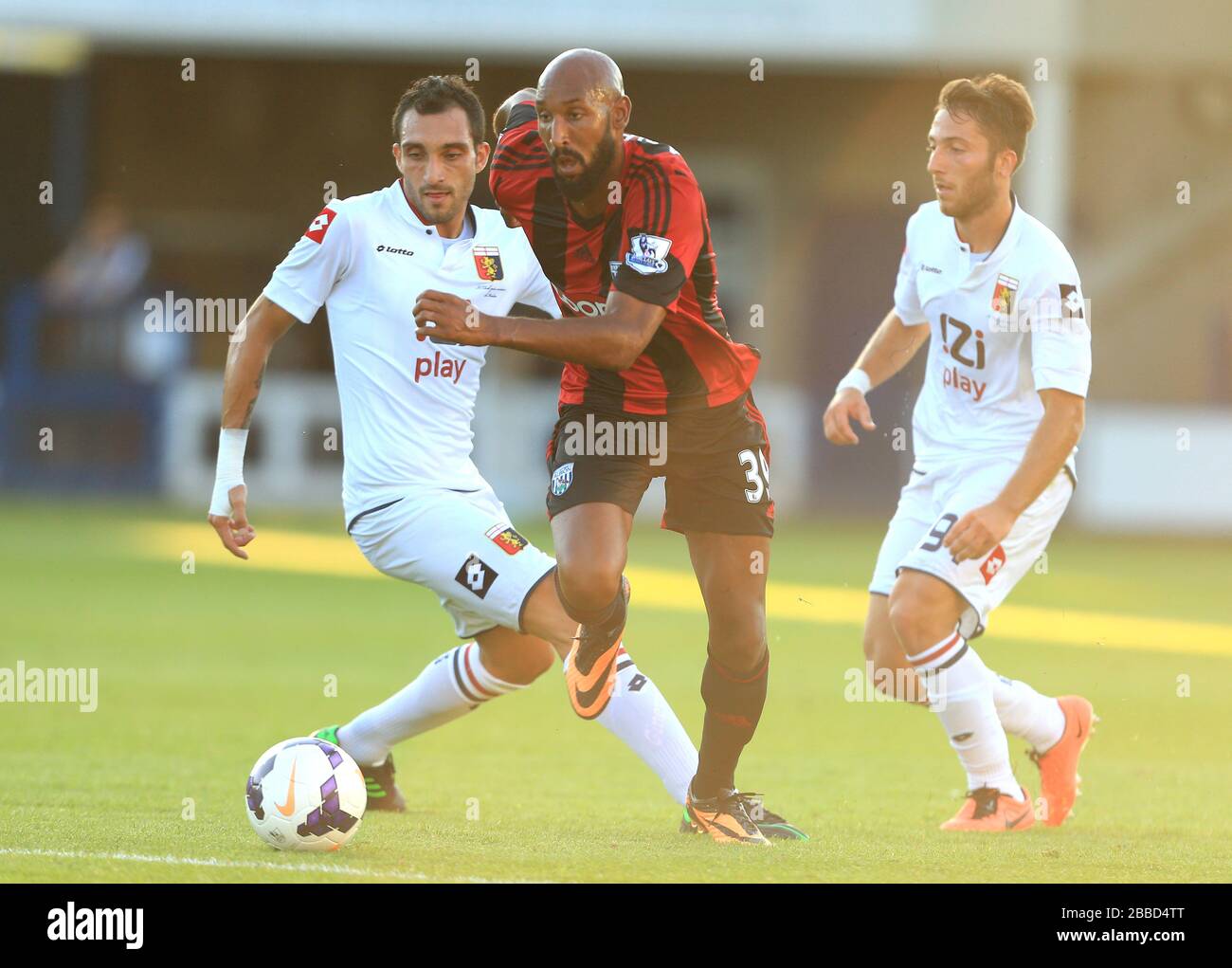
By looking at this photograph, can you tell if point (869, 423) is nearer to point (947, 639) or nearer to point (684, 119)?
point (947, 639)

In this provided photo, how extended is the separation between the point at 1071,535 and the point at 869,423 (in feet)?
42.7

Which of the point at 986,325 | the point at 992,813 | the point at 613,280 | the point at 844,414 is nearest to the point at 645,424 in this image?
the point at 613,280

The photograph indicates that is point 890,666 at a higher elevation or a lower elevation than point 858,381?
lower

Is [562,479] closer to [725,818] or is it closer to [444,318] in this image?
[444,318]

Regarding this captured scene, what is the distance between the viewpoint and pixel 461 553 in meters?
5.83

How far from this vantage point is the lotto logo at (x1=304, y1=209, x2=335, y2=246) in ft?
19.6

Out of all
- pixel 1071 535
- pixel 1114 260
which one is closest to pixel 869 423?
pixel 1071 535

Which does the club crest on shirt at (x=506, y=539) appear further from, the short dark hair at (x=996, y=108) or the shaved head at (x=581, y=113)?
the short dark hair at (x=996, y=108)

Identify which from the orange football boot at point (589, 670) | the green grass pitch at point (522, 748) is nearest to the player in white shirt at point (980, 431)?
the green grass pitch at point (522, 748)

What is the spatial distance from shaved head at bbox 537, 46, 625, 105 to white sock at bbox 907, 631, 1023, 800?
2061mm

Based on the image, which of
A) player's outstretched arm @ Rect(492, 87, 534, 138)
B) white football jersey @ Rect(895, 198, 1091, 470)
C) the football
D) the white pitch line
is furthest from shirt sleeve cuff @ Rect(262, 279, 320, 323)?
white football jersey @ Rect(895, 198, 1091, 470)

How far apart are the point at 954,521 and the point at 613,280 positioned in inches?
57.8

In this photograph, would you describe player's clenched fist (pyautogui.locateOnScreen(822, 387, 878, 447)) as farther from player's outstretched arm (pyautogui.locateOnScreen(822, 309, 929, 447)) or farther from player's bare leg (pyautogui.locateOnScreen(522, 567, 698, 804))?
player's bare leg (pyautogui.locateOnScreen(522, 567, 698, 804))

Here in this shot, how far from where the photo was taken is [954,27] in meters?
19.4
